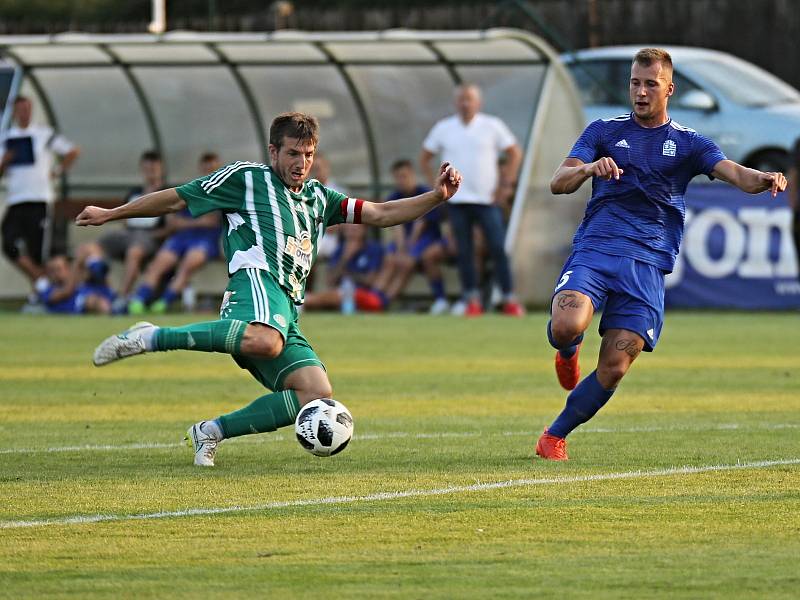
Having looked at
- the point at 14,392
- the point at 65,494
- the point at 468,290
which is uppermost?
the point at 65,494

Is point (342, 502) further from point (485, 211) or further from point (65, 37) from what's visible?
point (65, 37)

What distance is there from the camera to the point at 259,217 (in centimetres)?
774

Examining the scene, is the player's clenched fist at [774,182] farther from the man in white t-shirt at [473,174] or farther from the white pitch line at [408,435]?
the man in white t-shirt at [473,174]

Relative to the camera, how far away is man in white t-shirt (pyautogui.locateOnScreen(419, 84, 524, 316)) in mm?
18562

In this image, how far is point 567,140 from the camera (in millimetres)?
20281

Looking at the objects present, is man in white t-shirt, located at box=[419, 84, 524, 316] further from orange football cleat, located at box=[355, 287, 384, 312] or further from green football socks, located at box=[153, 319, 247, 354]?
green football socks, located at box=[153, 319, 247, 354]

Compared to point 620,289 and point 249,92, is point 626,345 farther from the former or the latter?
point 249,92

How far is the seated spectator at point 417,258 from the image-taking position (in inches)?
790

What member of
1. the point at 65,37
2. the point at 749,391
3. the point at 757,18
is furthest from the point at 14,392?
the point at 757,18

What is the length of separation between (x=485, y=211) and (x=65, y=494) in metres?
12.2

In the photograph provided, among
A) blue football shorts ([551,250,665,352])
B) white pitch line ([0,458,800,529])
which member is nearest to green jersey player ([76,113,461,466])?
blue football shorts ([551,250,665,352])

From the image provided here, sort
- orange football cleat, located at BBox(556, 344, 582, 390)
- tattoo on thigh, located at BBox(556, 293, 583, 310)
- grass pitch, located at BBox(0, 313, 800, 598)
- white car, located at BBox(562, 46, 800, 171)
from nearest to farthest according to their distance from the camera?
grass pitch, located at BBox(0, 313, 800, 598) < tattoo on thigh, located at BBox(556, 293, 583, 310) < orange football cleat, located at BBox(556, 344, 582, 390) < white car, located at BBox(562, 46, 800, 171)

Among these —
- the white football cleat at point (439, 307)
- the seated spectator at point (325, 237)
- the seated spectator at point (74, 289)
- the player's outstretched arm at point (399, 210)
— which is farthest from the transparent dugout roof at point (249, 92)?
the player's outstretched arm at point (399, 210)

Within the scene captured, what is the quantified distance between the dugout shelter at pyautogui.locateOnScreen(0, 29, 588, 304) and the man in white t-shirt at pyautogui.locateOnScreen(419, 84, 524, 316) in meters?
1.27
